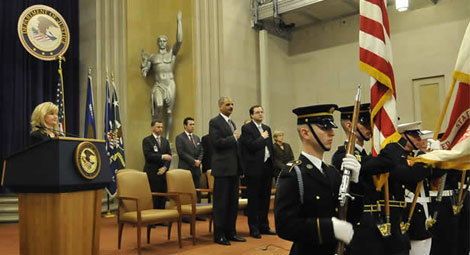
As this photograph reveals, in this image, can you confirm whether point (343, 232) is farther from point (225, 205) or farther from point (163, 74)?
point (163, 74)

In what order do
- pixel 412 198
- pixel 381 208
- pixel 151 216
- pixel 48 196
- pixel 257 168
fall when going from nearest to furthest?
pixel 381 208 → pixel 48 196 → pixel 412 198 → pixel 151 216 → pixel 257 168

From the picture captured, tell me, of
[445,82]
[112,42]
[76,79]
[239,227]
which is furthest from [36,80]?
[445,82]

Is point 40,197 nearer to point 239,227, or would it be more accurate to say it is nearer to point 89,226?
point 89,226

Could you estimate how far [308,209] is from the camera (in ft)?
5.95

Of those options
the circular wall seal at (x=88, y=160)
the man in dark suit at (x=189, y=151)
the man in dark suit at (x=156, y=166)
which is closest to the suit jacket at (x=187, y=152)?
the man in dark suit at (x=189, y=151)

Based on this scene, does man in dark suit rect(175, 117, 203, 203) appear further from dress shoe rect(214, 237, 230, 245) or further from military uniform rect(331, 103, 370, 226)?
military uniform rect(331, 103, 370, 226)

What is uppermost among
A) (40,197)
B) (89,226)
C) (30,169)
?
(30,169)

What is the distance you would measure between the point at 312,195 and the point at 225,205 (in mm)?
2920

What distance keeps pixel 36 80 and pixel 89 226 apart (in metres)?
5.03

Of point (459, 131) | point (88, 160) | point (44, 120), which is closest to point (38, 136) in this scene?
point (44, 120)

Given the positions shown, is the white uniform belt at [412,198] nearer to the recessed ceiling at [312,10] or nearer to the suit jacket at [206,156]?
the suit jacket at [206,156]

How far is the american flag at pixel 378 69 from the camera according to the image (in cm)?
242

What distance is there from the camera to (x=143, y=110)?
320 inches

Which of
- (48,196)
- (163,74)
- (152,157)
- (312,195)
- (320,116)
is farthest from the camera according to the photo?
(163,74)
